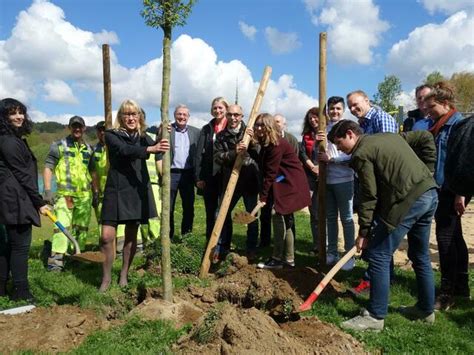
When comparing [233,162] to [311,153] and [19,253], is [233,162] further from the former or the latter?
[19,253]

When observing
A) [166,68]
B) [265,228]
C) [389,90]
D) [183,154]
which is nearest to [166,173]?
[166,68]

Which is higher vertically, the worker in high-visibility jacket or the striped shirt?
the striped shirt

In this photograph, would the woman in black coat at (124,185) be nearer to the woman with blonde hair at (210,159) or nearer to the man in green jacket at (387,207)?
the woman with blonde hair at (210,159)

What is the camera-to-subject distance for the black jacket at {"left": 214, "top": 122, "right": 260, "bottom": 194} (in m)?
6.00

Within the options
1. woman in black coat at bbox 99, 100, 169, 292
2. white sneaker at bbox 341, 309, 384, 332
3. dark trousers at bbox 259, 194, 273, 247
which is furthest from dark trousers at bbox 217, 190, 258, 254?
white sneaker at bbox 341, 309, 384, 332

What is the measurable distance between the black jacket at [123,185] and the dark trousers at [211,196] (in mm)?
1541

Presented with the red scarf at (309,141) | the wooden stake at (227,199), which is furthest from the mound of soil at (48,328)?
the red scarf at (309,141)

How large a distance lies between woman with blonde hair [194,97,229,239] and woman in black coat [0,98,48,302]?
92.0 inches

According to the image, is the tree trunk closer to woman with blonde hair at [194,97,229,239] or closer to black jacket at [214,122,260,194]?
black jacket at [214,122,260,194]

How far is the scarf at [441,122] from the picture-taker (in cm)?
448

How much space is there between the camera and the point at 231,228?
6.53 metres

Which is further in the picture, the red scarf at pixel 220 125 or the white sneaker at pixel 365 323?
the red scarf at pixel 220 125

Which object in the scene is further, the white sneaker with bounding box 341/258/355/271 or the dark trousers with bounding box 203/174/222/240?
the dark trousers with bounding box 203/174/222/240

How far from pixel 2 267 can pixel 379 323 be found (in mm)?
3972
